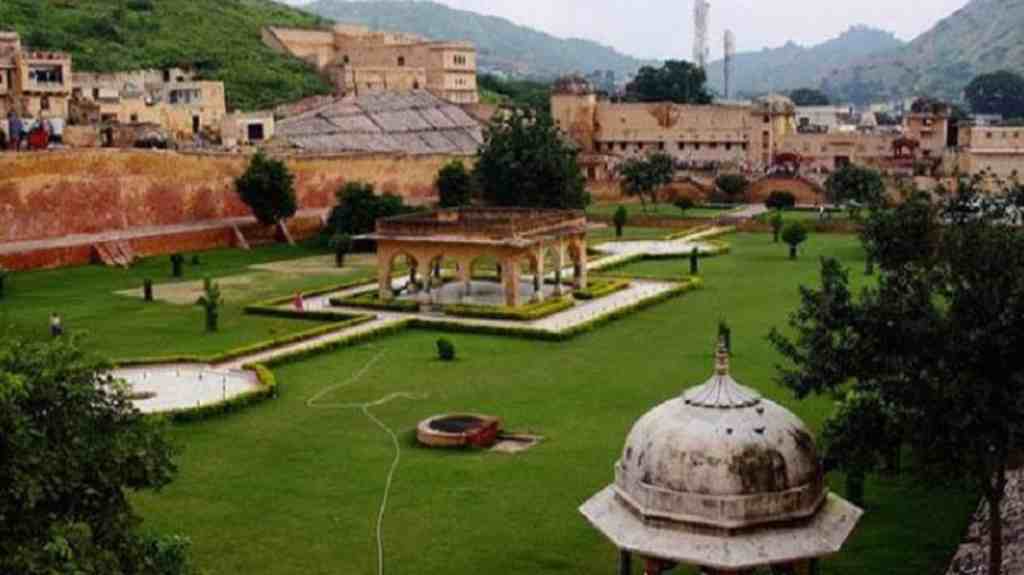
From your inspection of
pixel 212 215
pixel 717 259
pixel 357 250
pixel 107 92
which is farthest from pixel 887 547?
pixel 107 92

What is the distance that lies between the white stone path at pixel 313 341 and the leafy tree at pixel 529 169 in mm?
3326

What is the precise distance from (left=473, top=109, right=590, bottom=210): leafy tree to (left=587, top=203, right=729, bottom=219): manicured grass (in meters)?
10.8

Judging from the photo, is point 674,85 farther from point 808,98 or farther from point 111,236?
point 808,98

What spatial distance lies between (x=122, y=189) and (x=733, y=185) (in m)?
28.3

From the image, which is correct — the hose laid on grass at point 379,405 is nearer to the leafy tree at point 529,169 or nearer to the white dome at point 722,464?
the white dome at point 722,464

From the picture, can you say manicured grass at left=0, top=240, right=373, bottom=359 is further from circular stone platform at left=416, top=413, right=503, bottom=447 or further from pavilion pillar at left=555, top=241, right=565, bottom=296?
circular stone platform at left=416, top=413, right=503, bottom=447

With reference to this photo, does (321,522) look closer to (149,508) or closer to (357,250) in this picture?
(149,508)

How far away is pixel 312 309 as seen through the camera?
3077cm

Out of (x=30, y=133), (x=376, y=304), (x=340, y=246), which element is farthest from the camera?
(x=30, y=133)

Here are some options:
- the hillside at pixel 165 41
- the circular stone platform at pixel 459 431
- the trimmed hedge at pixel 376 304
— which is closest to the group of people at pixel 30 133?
the trimmed hedge at pixel 376 304

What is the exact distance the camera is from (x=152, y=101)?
57.3 meters

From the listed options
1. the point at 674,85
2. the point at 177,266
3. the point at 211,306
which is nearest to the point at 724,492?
the point at 211,306

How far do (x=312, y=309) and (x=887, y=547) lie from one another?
19.0m

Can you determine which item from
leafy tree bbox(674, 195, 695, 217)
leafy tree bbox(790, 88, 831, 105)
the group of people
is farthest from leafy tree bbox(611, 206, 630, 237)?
leafy tree bbox(790, 88, 831, 105)
